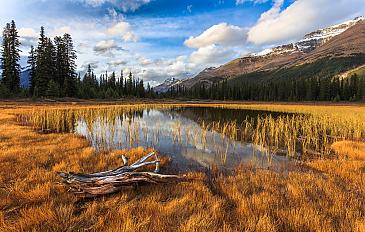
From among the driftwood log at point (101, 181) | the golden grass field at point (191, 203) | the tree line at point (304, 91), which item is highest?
the tree line at point (304, 91)

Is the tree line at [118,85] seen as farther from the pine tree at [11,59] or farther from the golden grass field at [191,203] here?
the golden grass field at [191,203]

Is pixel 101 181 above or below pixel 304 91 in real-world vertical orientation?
below

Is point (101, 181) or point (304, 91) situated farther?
point (304, 91)

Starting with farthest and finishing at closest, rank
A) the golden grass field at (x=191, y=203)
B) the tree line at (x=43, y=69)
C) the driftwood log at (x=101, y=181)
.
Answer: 1. the tree line at (x=43, y=69)
2. the driftwood log at (x=101, y=181)
3. the golden grass field at (x=191, y=203)

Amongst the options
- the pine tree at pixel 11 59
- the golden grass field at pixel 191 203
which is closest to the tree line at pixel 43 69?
the pine tree at pixel 11 59

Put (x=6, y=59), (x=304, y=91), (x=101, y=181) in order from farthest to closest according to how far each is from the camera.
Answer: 1. (x=304, y=91)
2. (x=6, y=59)
3. (x=101, y=181)

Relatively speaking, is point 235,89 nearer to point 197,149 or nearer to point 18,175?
point 197,149

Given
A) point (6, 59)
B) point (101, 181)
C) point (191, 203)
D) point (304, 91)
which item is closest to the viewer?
point (191, 203)

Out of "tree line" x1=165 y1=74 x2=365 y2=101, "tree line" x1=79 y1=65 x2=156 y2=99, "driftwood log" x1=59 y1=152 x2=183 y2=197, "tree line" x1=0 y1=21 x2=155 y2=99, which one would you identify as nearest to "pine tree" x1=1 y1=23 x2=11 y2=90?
"tree line" x1=0 y1=21 x2=155 y2=99

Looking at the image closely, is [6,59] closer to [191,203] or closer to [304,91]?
[191,203]

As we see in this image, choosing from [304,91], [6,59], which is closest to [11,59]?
[6,59]

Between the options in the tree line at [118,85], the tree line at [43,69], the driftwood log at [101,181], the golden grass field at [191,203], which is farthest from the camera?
the tree line at [118,85]

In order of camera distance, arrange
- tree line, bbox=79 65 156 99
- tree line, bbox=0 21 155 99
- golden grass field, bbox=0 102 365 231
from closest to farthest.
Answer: golden grass field, bbox=0 102 365 231 < tree line, bbox=0 21 155 99 < tree line, bbox=79 65 156 99

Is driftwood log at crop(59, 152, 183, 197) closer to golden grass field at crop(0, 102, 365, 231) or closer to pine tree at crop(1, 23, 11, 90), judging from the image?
golden grass field at crop(0, 102, 365, 231)
